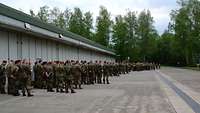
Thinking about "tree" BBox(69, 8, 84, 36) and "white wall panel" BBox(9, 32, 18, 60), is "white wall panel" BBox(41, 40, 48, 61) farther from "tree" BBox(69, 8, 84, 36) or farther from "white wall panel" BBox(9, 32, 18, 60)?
"tree" BBox(69, 8, 84, 36)

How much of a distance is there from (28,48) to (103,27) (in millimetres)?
98408

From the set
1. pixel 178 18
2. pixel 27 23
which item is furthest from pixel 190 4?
pixel 27 23

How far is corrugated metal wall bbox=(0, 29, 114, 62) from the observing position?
2839 centimetres

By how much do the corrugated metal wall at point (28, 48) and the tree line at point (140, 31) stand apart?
77.0 meters

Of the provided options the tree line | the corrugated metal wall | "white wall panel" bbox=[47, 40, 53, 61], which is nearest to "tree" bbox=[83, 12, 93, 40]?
the tree line

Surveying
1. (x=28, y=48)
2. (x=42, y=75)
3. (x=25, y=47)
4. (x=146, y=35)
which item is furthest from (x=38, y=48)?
(x=146, y=35)

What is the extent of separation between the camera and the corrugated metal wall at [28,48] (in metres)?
28.4

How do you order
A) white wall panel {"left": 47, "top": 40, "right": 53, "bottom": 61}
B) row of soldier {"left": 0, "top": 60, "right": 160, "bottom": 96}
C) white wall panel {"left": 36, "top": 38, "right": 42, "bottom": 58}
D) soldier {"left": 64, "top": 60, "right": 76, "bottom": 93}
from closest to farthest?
row of soldier {"left": 0, "top": 60, "right": 160, "bottom": 96} < soldier {"left": 64, "top": 60, "right": 76, "bottom": 93} < white wall panel {"left": 36, "top": 38, "right": 42, "bottom": 58} < white wall panel {"left": 47, "top": 40, "right": 53, "bottom": 61}

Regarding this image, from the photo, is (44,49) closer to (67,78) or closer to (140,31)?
(67,78)

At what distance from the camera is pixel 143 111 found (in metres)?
16.3

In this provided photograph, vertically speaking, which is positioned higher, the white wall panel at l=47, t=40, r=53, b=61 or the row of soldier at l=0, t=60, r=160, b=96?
the white wall panel at l=47, t=40, r=53, b=61

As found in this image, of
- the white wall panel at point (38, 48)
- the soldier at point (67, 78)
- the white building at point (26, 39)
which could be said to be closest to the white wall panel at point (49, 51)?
the white building at point (26, 39)

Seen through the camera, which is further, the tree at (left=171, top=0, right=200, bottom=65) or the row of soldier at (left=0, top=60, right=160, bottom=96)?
the tree at (left=171, top=0, right=200, bottom=65)

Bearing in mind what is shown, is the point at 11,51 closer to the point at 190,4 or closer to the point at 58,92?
the point at 58,92
